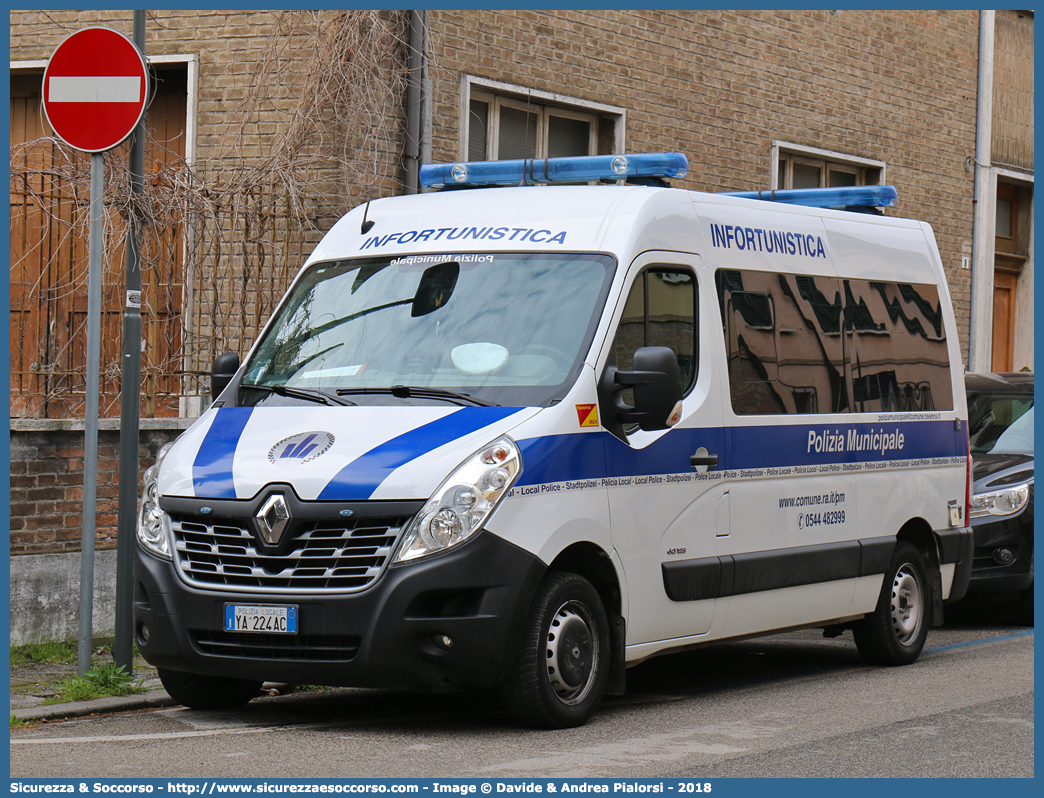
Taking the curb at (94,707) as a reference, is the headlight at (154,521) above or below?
above

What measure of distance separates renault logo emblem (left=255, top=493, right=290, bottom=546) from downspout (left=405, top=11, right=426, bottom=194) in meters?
6.34

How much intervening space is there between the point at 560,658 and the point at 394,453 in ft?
3.92

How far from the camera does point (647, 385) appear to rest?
7148mm

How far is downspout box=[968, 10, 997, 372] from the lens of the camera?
19406 millimetres

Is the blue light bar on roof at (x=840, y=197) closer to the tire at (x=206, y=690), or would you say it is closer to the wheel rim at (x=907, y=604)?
the wheel rim at (x=907, y=604)

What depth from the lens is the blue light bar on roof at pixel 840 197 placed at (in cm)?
991

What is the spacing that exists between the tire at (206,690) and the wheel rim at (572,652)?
163cm

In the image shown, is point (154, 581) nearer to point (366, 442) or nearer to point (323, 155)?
point (366, 442)

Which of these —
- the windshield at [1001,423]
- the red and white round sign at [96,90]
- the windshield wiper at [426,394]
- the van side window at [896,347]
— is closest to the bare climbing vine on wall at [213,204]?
the red and white round sign at [96,90]

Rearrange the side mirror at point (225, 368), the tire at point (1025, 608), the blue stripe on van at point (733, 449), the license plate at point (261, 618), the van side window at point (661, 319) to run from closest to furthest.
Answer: the license plate at point (261, 618), the blue stripe on van at point (733, 449), the van side window at point (661, 319), the side mirror at point (225, 368), the tire at point (1025, 608)

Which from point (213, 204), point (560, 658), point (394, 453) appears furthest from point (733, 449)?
point (213, 204)

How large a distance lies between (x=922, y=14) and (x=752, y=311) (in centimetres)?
1143

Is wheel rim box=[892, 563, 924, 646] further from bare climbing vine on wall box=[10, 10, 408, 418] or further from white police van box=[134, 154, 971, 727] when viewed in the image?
bare climbing vine on wall box=[10, 10, 408, 418]

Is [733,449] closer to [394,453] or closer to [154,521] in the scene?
[394,453]
